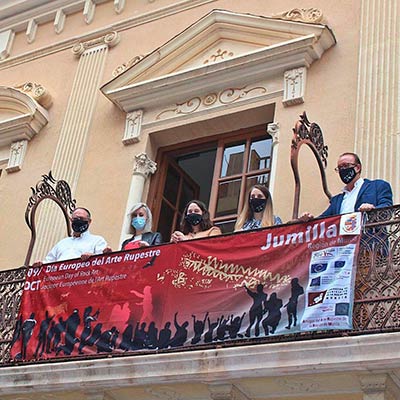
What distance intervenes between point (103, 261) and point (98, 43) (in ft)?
15.8

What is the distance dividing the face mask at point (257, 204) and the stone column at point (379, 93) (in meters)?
1.20

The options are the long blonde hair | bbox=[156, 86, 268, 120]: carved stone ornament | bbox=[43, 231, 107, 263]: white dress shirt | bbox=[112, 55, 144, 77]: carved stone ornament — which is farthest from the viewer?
bbox=[112, 55, 144, 77]: carved stone ornament

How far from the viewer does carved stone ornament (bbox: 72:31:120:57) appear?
12.5 metres

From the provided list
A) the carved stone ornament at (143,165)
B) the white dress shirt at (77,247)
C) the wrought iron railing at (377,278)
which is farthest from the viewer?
the carved stone ornament at (143,165)

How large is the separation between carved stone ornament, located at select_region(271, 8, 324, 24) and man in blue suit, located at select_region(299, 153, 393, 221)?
293 centimetres

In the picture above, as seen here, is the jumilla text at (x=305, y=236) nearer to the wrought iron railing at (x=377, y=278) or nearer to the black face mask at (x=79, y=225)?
the wrought iron railing at (x=377, y=278)

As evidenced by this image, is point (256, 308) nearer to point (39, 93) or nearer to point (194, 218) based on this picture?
point (194, 218)

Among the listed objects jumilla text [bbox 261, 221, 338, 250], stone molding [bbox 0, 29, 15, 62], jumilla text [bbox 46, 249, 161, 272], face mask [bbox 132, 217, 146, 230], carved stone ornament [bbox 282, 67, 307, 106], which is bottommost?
jumilla text [bbox 261, 221, 338, 250]

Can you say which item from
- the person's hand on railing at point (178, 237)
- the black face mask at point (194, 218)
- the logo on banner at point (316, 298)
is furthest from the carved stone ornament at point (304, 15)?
the logo on banner at point (316, 298)

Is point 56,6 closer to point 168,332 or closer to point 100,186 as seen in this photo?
point 100,186

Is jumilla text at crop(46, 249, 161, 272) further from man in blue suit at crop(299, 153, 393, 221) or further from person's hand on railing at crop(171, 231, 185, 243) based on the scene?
man in blue suit at crop(299, 153, 393, 221)

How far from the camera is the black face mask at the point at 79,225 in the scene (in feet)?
31.8

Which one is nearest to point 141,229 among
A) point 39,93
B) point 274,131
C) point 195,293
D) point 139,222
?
point 139,222

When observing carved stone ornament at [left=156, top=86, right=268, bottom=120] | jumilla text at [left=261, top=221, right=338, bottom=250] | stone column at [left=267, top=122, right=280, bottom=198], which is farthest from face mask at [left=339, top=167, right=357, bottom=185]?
carved stone ornament at [left=156, top=86, right=268, bottom=120]
